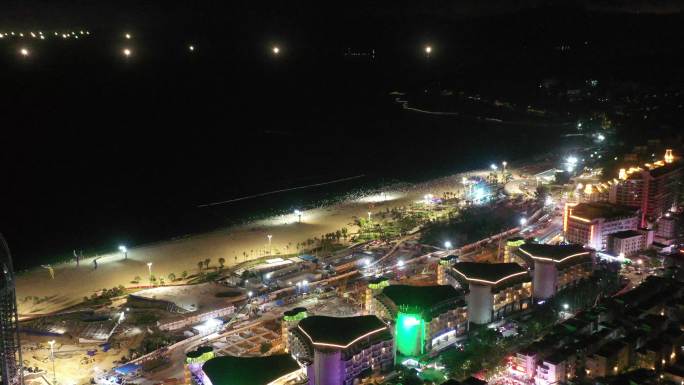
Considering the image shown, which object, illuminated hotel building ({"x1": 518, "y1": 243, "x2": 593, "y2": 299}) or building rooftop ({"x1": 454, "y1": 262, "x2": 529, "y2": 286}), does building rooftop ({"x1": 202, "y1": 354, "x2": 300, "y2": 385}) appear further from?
illuminated hotel building ({"x1": 518, "y1": 243, "x2": 593, "y2": 299})

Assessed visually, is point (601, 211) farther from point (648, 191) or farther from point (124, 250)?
point (124, 250)

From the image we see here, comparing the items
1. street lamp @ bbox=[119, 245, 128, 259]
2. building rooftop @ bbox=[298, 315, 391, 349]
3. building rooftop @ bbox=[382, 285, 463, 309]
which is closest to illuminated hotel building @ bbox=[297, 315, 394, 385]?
building rooftop @ bbox=[298, 315, 391, 349]

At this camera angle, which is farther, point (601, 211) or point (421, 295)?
point (601, 211)

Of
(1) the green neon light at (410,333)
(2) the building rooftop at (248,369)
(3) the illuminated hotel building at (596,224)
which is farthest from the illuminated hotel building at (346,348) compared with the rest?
(3) the illuminated hotel building at (596,224)

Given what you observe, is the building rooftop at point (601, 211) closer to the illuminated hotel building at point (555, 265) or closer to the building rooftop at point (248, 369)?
the illuminated hotel building at point (555, 265)

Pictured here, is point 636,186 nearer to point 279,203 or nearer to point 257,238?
point 257,238

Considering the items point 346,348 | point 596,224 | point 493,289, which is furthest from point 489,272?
point 596,224

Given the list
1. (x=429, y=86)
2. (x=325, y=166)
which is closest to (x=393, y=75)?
(x=429, y=86)
